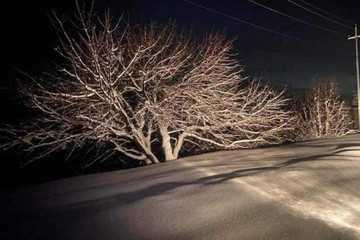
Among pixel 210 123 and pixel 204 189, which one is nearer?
pixel 204 189

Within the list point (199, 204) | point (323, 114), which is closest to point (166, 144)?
point (199, 204)

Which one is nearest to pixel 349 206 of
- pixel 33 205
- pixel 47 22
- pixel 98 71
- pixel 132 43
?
pixel 33 205

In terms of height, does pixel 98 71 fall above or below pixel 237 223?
above

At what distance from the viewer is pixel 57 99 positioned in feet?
31.9

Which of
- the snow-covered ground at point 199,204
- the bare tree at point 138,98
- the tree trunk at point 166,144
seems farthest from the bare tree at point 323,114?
the snow-covered ground at point 199,204

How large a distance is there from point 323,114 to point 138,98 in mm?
19221

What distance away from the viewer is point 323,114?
2527 centimetres

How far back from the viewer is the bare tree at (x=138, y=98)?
9.90m

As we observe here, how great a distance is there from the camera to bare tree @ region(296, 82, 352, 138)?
24547 millimetres

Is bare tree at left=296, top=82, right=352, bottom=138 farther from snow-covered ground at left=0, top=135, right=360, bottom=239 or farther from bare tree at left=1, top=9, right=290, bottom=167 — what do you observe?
snow-covered ground at left=0, top=135, right=360, bottom=239

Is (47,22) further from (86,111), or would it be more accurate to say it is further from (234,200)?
(234,200)

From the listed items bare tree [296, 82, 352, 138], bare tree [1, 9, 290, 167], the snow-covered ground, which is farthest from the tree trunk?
bare tree [296, 82, 352, 138]

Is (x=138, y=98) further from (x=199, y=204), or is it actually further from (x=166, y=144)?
(x=199, y=204)

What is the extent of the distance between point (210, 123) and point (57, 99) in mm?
5558
